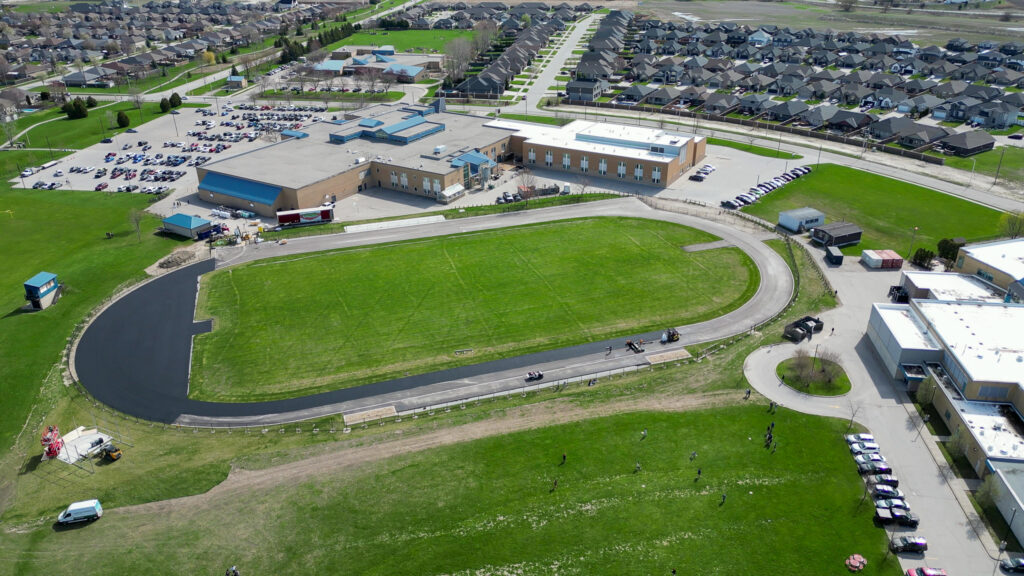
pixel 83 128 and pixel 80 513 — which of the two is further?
pixel 83 128

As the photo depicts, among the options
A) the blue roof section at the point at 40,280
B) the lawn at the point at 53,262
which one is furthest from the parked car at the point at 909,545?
the blue roof section at the point at 40,280

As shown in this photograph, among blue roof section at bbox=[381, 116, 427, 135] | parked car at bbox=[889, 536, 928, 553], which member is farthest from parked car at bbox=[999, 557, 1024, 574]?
blue roof section at bbox=[381, 116, 427, 135]

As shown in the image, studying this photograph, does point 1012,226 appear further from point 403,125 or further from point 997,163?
point 403,125

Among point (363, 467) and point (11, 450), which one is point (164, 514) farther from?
point (11, 450)

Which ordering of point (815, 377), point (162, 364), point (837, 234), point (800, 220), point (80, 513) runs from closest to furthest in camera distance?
point (80, 513)
point (815, 377)
point (162, 364)
point (837, 234)
point (800, 220)

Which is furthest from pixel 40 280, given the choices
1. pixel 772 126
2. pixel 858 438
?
pixel 772 126

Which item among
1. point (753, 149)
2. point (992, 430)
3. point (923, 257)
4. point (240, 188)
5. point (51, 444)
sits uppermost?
point (753, 149)

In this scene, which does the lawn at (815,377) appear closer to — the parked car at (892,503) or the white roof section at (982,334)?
the white roof section at (982,334)
